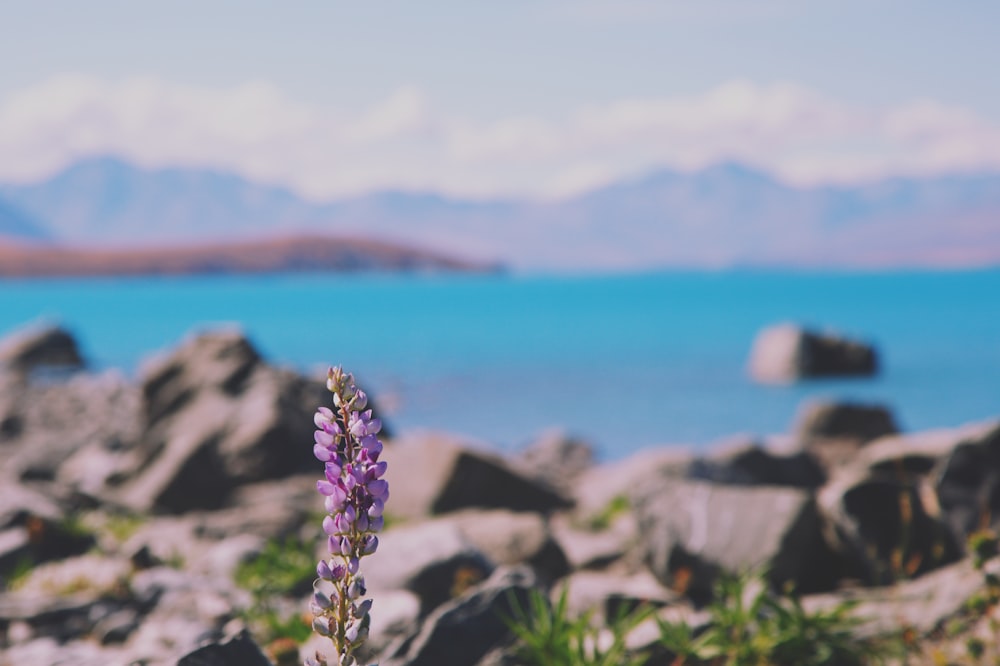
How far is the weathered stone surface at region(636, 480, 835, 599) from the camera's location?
7.96 m

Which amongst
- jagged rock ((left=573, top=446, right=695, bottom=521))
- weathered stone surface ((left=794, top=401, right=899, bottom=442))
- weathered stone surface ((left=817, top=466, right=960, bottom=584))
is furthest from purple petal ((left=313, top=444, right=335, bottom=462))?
weathered stone surface ((left=794, top=401, right=899, bottom=442))

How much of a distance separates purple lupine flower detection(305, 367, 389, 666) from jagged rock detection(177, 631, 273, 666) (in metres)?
1.57

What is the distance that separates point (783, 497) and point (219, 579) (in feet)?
14.5

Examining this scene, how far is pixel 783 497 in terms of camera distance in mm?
8211

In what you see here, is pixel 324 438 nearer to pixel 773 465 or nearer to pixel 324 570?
pixel 324 570

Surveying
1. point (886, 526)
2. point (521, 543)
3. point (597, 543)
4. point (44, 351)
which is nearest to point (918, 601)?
point (886, 526)

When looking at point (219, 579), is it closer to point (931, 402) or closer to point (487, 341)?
point (931, 402)

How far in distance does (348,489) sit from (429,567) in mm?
4504

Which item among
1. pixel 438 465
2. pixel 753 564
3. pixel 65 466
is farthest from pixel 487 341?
pixel 753 564

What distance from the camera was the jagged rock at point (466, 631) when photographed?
18.7 ft

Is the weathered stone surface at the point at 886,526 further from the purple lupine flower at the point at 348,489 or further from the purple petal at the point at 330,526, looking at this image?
the purple petal at the point at 330,526

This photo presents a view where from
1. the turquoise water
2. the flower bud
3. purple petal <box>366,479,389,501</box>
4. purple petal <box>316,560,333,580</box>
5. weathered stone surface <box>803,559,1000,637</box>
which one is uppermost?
purple petal <box>366,479,389,501</box>

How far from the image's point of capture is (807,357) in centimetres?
4584

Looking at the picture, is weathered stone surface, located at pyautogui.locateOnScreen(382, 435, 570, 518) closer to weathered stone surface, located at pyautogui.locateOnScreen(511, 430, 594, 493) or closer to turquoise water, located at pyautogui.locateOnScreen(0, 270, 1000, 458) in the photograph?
weathered stone surface, located at pyautogui.locateOnScreen(511, 430, 594, 493)
